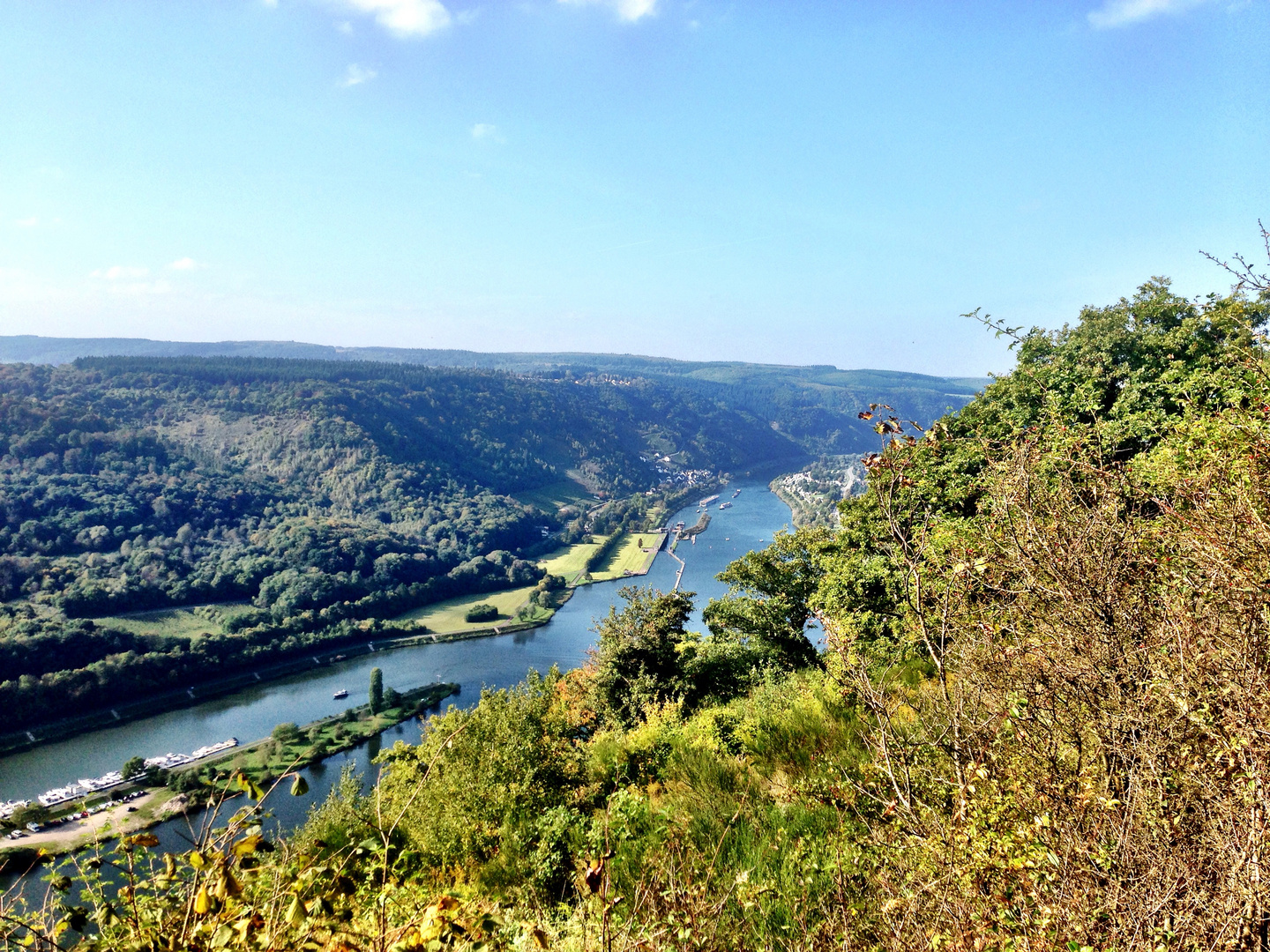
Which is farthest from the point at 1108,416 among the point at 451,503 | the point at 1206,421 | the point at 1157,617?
the point at 451,503

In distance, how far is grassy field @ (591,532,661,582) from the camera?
61.9 m

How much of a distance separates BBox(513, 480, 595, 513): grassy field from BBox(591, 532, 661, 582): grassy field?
1818cm

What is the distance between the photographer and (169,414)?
9862cm

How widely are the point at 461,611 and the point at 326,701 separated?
17.1 metres

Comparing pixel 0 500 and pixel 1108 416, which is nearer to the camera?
pixel 1108 416

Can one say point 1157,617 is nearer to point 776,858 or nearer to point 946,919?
point 946,919

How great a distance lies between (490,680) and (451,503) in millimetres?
46252

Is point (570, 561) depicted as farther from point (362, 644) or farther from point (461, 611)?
point (362, 644)

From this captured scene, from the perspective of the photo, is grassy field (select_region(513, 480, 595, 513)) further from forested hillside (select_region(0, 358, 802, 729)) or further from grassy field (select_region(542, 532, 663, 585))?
grassy field (select_region(542, 532, 663, 585))

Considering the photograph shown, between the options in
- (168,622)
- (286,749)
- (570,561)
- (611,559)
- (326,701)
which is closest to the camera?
(286,749)

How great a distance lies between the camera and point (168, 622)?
4659 cm

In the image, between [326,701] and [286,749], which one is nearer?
[286,749]

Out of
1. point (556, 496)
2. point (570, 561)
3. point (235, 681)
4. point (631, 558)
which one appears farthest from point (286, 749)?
point (556, 496)

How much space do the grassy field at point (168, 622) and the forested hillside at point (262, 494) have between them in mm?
951
